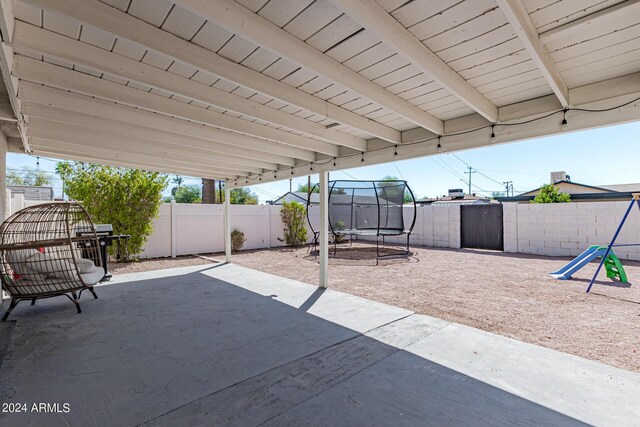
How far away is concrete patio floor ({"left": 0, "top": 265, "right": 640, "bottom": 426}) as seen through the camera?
67.2 inches

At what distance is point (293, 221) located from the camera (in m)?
10.6

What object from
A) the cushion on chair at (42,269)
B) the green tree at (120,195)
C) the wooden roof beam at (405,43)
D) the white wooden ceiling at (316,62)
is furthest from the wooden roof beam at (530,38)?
the green tree at (120,195)

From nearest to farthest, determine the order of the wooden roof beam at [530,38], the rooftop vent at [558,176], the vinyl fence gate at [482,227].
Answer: the wooden roof beam at [530,38] → the vinyl fence gate at [482,227] → the rooftop vent at [558,176]

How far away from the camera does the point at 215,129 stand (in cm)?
368

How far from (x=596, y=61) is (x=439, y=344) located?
2.39 meters

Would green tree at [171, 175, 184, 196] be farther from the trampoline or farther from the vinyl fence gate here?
the vinyl fence gate

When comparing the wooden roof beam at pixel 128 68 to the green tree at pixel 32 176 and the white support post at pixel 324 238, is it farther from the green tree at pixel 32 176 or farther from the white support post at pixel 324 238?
the green tree at pixel 32 176

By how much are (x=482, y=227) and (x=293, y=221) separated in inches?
240

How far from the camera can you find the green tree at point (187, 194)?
3051cm

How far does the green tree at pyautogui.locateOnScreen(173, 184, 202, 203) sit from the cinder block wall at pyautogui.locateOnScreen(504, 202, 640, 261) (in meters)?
27.2

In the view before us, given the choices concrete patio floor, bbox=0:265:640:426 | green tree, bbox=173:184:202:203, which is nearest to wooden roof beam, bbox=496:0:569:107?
concrete patio floor, bbox=0:265:640:426

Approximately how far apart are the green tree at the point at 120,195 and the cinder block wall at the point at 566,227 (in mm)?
9528

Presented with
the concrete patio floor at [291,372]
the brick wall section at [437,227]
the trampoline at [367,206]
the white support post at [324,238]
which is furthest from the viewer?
the brick wall section at [437,227]

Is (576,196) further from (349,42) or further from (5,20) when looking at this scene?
(5,20)
